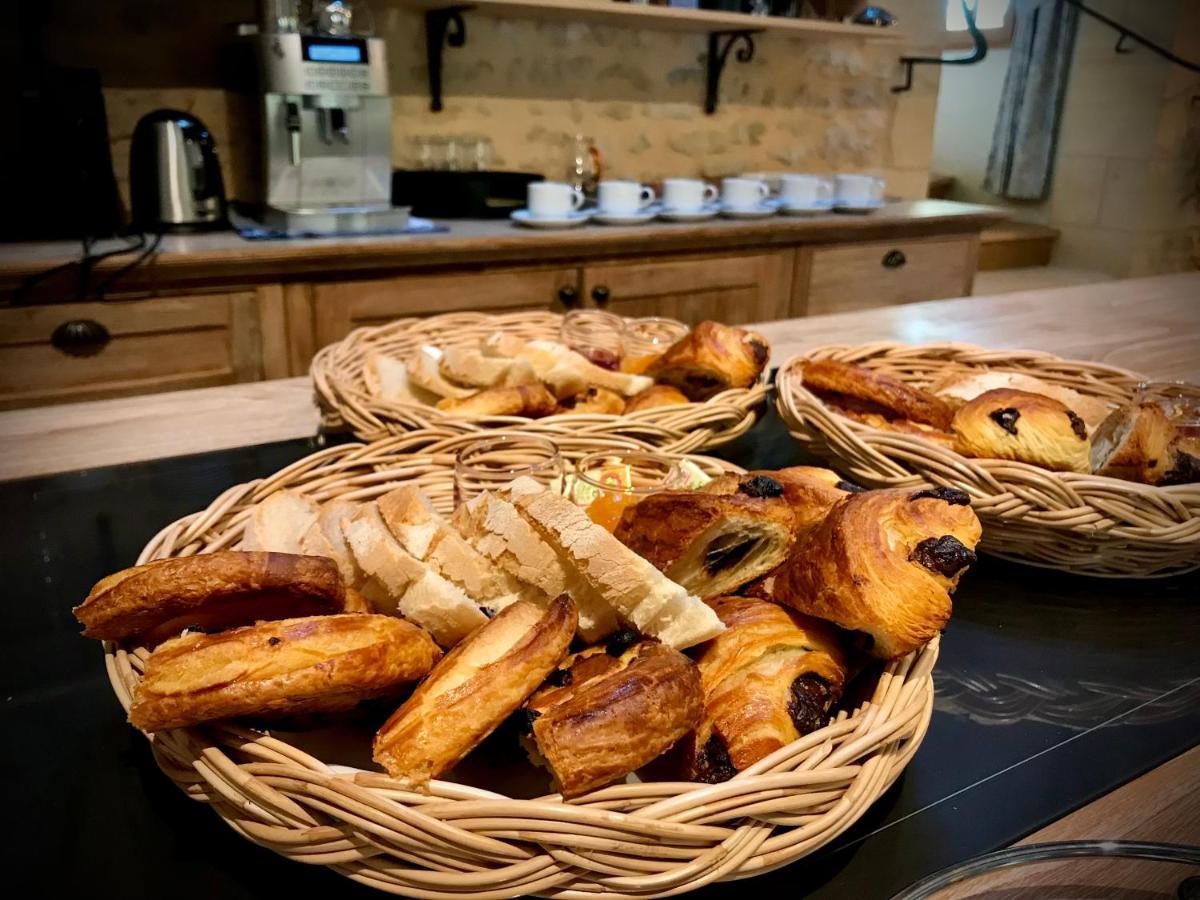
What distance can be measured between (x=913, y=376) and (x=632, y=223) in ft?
6.37

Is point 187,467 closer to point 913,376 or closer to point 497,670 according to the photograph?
point 497,670

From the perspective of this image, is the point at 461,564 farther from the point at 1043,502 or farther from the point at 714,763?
the point at 1043,502

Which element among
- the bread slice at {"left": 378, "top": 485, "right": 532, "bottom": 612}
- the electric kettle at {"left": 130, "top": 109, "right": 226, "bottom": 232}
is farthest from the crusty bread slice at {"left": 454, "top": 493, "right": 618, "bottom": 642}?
the electric kettle at {"left": 130, "top": 109, "right": 226, "bottom": 232}

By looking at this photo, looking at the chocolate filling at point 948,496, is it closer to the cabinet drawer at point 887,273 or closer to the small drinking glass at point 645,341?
the small drinking glass at point 645,341

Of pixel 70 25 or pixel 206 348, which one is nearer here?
pixel 206 348

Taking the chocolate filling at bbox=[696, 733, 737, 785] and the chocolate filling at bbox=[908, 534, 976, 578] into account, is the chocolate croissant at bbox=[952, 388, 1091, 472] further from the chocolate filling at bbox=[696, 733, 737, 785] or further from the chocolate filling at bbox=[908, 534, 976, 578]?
the chocolate filling at bbox=[696, 733, 737, 785]

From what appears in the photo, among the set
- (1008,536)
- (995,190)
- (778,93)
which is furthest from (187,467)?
(995,190)

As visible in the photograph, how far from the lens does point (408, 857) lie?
476 mm

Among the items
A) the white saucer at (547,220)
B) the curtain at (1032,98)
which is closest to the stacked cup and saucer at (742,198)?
the white saucer at (547,220)

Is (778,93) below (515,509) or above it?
above

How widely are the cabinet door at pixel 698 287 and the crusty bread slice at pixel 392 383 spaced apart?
67.7 inches

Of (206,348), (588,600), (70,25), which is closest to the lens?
(588,600)

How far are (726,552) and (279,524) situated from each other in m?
0.35

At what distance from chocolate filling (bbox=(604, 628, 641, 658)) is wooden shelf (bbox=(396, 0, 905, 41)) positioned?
271cm
